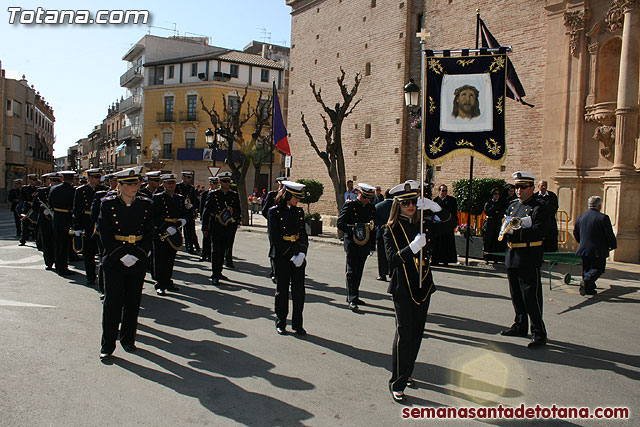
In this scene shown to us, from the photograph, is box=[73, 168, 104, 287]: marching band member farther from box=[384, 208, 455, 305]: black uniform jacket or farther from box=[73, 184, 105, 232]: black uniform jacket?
box=[384, 208, 455, 305]: black uniform jacket

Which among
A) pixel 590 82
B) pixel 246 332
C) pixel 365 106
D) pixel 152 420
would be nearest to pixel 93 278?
pixel 246 332

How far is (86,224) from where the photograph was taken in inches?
380

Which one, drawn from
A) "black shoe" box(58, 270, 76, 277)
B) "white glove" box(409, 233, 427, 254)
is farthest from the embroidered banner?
"black shoe" box(58, 270, 76, 277)

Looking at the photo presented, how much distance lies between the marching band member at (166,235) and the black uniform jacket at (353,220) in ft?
9.23

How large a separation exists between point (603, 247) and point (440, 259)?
407cm

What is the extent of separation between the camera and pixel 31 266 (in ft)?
36.3

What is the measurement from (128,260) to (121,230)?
0.41 metres

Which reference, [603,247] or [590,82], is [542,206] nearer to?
[603,247]

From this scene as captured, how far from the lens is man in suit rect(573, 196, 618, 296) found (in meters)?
9.43

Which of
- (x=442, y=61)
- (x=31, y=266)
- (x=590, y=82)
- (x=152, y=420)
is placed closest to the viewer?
(x=152, y=420)

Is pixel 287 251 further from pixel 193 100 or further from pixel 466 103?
pixel 193 100

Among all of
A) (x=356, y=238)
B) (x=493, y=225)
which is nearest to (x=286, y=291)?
(x=356, y=238)

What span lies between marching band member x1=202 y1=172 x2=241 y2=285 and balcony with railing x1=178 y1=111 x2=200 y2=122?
3994 cm

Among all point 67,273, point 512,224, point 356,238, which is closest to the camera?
point 512,224
